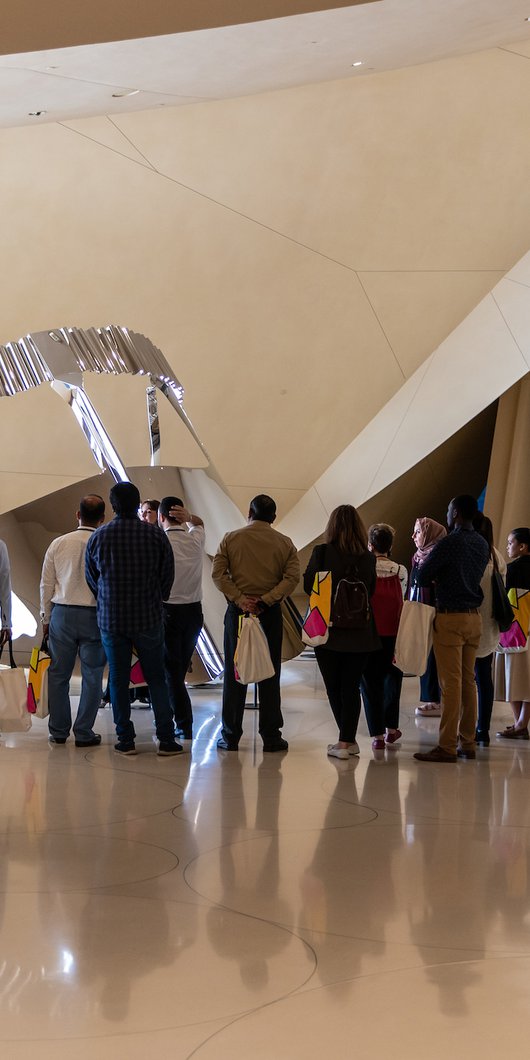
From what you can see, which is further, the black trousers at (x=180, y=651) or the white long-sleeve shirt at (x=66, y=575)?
the black trousers at (x=180, y=651)

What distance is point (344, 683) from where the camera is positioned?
6047 millimetres

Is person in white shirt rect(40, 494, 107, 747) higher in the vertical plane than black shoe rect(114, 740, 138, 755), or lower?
higher

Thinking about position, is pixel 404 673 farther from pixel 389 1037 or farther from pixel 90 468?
pixel 90 468

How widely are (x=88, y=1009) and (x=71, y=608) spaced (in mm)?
4046

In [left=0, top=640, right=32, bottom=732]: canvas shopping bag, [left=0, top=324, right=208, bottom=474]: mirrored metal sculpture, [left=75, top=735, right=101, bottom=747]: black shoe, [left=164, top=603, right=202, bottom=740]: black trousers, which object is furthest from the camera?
[left=0, top=324, right=208, bottom=474]: mirrored metal sculpture

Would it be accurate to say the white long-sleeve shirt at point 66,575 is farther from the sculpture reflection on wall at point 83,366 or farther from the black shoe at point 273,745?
the sculpture reflection on wall at point 83,366

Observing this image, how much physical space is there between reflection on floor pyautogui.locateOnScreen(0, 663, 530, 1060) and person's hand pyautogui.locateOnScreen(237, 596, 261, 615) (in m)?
0.99

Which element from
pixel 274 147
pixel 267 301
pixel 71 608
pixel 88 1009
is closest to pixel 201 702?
pixel 71 608

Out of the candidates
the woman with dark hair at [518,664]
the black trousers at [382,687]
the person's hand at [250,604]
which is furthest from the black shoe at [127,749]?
the woman with dark hair at [518,664]

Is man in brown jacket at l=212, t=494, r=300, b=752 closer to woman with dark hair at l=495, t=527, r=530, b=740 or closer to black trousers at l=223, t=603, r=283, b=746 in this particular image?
black trousers at l=223, t=603, r=283, b=746

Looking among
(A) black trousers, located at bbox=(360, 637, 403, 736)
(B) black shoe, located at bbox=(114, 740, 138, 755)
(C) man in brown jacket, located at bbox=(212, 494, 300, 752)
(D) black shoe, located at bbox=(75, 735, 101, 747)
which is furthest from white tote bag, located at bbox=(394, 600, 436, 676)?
(D) black shoe, located at bbox=(75, 735, 101, 747)

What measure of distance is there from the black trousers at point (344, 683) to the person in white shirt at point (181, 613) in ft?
3.30

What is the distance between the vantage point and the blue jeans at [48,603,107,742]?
249 inches

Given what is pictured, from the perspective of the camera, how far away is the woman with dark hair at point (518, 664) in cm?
680
